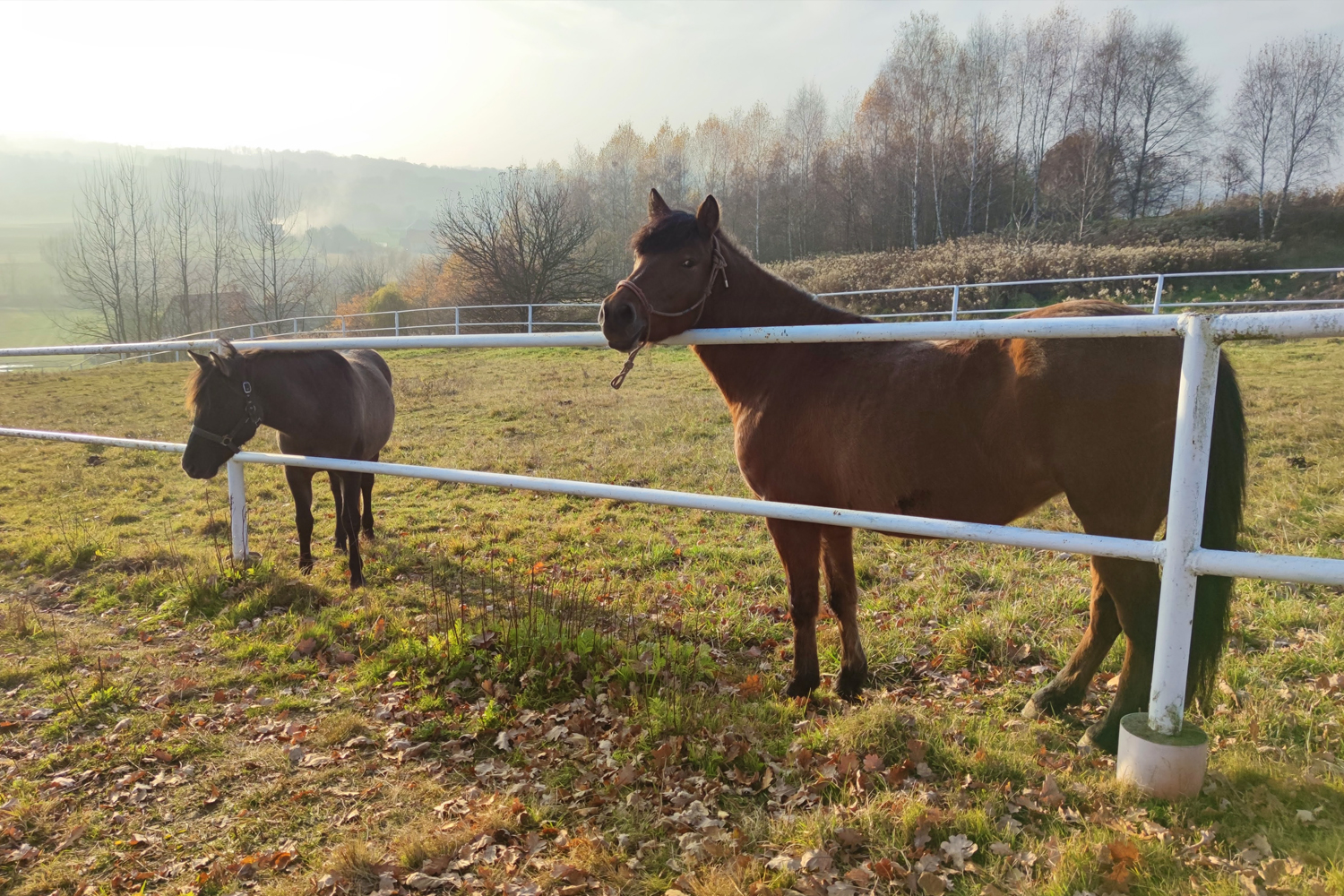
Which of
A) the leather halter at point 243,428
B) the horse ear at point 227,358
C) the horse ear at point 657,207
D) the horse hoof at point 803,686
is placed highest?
the horse ear at point 657,207

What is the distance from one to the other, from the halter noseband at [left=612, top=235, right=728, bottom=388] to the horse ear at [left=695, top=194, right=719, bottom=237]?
56mm

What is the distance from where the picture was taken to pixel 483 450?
9.41 m

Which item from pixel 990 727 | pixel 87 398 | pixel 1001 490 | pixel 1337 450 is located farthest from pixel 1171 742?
pixel 87 398

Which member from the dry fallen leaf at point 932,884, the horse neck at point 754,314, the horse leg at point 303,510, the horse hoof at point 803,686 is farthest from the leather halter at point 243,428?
the dry fallen leaf at point 932,884

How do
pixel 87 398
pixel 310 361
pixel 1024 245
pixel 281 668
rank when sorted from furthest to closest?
pixel 1024 245, pixel 87 398, pixel 310 361, pixel 281 668

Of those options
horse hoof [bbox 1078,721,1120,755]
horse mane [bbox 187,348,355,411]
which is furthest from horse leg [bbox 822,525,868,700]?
horse mane [bbox 187,348,355,411]

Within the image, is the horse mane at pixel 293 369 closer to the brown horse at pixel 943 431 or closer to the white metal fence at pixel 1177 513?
the brown horse at pixel 943 431

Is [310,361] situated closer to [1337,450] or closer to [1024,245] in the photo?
[1337,450]

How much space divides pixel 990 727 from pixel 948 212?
134ft

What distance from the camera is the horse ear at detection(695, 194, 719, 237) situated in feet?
10.7

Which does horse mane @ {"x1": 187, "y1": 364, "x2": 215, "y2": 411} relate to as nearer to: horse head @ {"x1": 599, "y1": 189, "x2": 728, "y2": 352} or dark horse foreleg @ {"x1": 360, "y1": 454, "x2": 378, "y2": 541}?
dark horse foreleg @ {"x1": 360, "y1": 454, "x2": 378, "y2": 541}

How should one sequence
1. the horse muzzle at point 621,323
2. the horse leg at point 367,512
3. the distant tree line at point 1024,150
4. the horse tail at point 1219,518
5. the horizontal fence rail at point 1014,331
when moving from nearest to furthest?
the horizontal fence rail at point 1014,331, the horse tail at point 1219,518, the horse muzzle at point 621,323, the horse leg at point 367,512, the distant tree line at point 1024,150

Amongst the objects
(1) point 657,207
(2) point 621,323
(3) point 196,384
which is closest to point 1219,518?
(2) point 621,323

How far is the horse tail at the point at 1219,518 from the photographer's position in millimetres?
2295
